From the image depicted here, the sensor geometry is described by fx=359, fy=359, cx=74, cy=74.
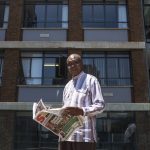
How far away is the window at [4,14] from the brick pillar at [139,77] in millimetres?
7008

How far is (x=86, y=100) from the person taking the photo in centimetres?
331

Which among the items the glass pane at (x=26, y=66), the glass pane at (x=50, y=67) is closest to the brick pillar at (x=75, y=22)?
the glass pane at (x=50, y=67)

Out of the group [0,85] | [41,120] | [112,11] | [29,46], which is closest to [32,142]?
[0,85]

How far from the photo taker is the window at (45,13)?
1934 centimetres

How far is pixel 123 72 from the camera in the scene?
725 inches

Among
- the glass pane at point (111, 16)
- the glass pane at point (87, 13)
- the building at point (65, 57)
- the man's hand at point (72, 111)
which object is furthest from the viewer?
the glass pane at point (87, 13)

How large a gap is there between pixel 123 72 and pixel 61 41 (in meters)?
3.56

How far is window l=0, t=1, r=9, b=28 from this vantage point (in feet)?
63.5

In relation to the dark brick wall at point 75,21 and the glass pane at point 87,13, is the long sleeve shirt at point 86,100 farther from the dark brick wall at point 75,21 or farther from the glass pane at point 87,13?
the glass pane at point 87,13

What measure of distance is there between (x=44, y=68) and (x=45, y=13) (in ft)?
10.7

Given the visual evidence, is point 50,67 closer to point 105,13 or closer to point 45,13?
point 45,13

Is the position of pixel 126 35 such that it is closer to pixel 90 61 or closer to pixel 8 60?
pixel 90 61

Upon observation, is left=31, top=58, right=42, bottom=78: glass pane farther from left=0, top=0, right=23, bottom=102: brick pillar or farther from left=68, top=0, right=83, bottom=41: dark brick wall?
left=68, top=0, right=83, bottom=41: dark brick wall

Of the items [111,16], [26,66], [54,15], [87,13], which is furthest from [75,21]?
[26,66]
